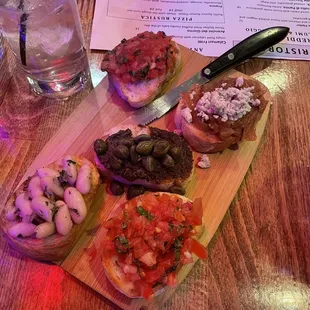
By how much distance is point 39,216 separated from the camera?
1.40 meters

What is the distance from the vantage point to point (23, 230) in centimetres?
139

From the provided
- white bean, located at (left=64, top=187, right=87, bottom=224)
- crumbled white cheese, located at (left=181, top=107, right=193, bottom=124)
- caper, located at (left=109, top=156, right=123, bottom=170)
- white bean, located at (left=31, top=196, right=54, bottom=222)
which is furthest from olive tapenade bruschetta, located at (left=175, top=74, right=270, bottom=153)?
white bean, located at (left=31, top=196, right=54, bottom=222)

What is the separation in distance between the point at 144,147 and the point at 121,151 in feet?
0.29

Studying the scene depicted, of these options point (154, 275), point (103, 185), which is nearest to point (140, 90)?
point (103, 185)

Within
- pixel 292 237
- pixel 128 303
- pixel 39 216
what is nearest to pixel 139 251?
pixel 128 303

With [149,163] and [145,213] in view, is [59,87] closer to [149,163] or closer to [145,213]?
[149,163]

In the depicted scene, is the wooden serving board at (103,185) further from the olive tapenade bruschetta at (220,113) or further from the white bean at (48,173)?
the white bean at (48,173)

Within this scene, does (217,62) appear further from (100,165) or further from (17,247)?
(17,247)

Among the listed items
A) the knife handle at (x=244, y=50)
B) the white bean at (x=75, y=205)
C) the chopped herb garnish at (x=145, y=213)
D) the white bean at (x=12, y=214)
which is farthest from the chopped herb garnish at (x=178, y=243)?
the knife handle at (x=244, y=50)

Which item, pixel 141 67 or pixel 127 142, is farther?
pixel 141 67

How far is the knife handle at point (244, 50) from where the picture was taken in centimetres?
184

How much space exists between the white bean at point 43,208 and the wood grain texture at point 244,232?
0.26 m

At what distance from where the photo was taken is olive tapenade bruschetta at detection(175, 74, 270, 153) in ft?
5.22

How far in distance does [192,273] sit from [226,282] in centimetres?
13
